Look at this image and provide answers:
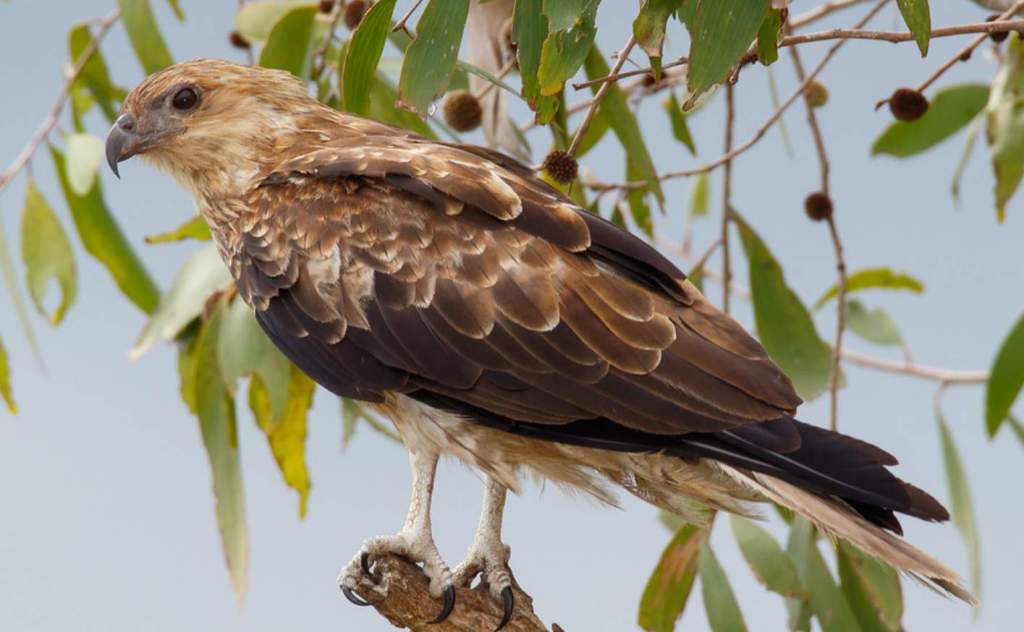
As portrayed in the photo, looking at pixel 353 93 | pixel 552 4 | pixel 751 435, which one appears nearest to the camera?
pixel 552 4

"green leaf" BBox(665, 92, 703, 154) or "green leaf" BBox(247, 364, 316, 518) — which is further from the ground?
"green leaf" BBox(665, 92, 703, 154)

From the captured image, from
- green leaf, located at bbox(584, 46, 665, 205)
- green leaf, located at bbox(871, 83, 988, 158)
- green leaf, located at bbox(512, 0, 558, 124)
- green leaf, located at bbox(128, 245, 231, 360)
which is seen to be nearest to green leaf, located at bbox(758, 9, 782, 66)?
green leaf, located at bbox(512, 0, 558, 124)

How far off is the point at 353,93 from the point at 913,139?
7.20ft

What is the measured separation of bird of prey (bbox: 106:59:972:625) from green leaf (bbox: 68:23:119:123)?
81.8 inches

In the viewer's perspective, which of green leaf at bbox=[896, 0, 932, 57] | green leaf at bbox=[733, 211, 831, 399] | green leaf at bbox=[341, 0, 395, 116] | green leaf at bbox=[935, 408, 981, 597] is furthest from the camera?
green leaf at bbox=[935, 408, 981, 597]

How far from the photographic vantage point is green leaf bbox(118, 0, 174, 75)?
5398 millimetres

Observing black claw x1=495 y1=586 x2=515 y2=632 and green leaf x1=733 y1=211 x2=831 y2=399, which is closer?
black claw x1=495 y1=586 x2=515 y2=632

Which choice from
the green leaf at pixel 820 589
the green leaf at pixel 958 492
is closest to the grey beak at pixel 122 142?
the green leaf at pixel 820 589

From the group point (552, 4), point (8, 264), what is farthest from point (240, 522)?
point (552, 4)

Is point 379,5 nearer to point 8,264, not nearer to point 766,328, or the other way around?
point 766,328

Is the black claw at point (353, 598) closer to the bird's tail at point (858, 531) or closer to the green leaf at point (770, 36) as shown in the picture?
the bird's tail at point (858, 531)

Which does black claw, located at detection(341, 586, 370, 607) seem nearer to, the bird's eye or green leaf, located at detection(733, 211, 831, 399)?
the bird's eye

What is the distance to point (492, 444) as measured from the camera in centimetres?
372

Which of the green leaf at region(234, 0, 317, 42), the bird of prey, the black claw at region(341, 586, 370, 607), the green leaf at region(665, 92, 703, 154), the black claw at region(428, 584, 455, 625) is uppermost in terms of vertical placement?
the green leaf at region(234, 0, 317, 42)
